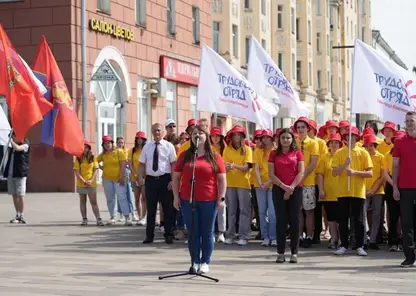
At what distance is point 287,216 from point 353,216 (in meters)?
1.43

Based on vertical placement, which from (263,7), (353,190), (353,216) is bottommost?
(353,216)

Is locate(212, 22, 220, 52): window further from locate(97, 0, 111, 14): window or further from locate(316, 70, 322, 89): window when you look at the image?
locate(316, 70, 322, 89): window

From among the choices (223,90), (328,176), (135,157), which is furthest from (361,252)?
(135,157)

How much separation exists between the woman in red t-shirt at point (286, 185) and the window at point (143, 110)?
72.2 ft

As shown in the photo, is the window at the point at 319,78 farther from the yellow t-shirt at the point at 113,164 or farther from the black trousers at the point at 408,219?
the black trousers at the point at 408,219

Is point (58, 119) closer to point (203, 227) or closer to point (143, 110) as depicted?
point (203, 227)

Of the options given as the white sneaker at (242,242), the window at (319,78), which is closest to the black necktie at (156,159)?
the white sneaker at (242,242)

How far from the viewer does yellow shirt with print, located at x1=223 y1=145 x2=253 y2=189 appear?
51.4 ft

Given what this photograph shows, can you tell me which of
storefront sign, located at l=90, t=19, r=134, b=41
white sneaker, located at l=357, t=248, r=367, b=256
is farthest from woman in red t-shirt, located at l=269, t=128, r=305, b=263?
storefront sign, located at l=90, t=19, r=134, b=41

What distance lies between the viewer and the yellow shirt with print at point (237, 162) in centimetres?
1568

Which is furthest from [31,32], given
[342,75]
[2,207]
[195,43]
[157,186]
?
[342,75]

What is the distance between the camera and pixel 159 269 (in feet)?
41.2

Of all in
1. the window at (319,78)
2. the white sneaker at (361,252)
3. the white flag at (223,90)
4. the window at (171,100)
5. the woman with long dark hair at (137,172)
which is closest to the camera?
the white sneaker at (361,252)

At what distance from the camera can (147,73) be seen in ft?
117
